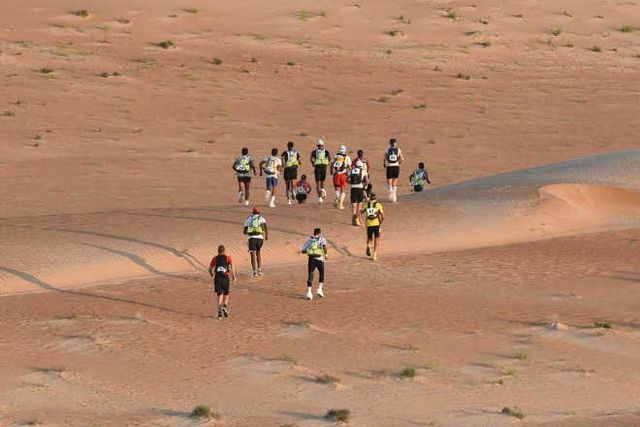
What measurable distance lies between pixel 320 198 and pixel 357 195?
236cm

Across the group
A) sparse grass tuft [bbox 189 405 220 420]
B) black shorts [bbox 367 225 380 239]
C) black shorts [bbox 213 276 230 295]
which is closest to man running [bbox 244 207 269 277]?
black shorts [bbox 367 225 380 239]

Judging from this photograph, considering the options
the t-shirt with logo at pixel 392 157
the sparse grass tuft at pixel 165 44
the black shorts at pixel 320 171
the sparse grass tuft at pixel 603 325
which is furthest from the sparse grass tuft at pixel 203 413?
the sparse grass tuft at pixel 165 44

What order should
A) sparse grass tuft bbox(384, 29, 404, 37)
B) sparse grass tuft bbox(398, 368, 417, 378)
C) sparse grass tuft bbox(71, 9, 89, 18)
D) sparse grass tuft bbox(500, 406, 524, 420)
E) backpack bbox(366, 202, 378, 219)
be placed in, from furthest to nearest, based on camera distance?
sparse grass tuft bbox(384, 29, 404, 37), sparse grass tuft bbox(71, 9, 89, 18), backpack bbox(366, 202, 378, 219), sparse grass tuft bbox(398, 368, 417, 378), sparse grass tuft bbox(500, 406, 524, 420)

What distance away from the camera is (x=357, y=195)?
33.3 meters

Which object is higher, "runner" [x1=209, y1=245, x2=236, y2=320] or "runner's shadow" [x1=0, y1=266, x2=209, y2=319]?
"runner" [x1=209, y1=245, x2=236, y2=320]

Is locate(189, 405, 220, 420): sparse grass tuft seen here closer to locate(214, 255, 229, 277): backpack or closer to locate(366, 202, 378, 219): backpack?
locate(214, 255, 229, 277): backpack

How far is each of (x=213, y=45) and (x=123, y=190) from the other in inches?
807

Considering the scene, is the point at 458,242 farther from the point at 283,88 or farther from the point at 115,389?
the point at 283,88

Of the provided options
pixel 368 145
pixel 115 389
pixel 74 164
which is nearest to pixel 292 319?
pixel 115 389

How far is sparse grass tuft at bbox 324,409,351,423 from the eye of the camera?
22406 millimetres

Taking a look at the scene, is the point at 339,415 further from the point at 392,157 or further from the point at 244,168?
the point at 244,168

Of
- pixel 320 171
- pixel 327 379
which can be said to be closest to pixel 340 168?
pixel 320 171

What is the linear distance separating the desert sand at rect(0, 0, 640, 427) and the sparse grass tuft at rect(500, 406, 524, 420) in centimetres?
5

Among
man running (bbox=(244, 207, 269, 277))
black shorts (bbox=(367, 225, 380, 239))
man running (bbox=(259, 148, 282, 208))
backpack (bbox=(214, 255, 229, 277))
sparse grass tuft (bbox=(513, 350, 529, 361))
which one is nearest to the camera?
sparse grass tuft (bbox=(513, 350, 529, 361))
